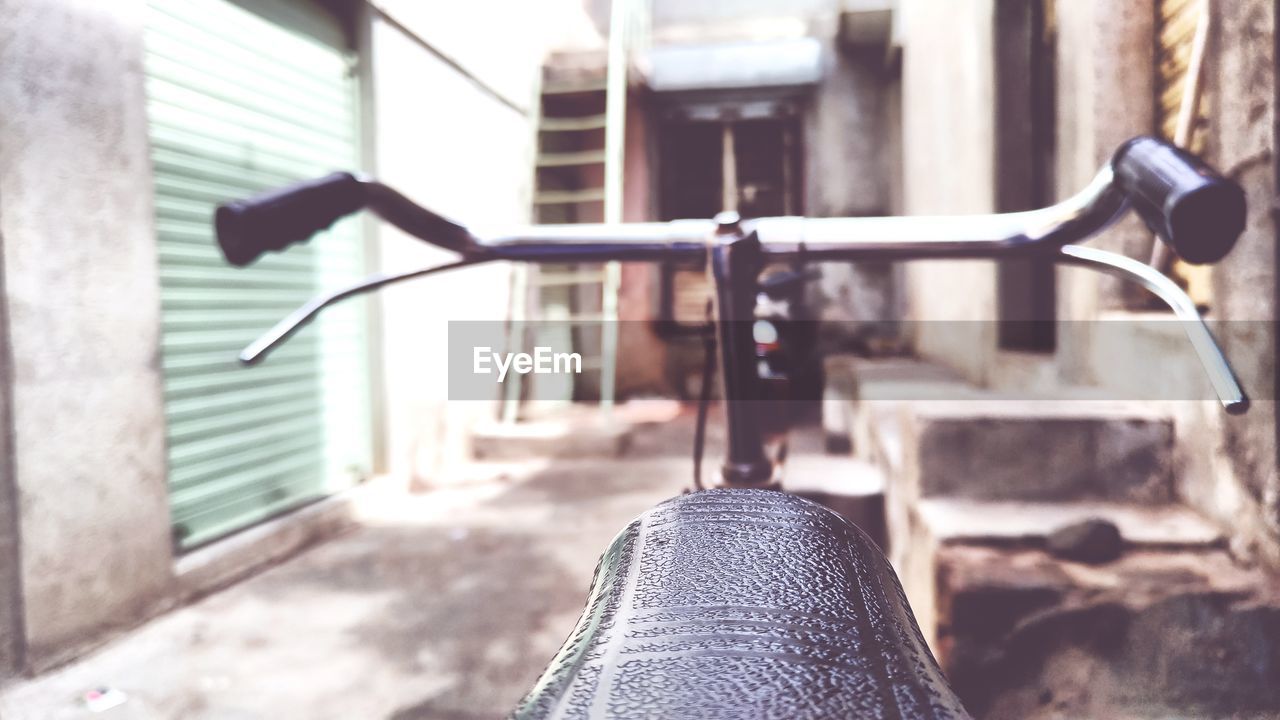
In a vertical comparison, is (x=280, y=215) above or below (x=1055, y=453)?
above

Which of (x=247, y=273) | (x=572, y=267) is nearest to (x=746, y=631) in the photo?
(x=247, y=273)

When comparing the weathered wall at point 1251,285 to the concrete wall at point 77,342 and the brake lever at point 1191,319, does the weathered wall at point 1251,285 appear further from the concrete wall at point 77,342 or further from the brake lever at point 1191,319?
the concrete wall at point 77,342

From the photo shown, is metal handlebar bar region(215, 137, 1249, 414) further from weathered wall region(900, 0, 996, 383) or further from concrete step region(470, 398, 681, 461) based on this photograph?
concrete step region(470, 398, 681, 461)

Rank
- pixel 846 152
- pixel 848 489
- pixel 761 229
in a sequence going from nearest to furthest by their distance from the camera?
pixel 761 229 < pixel 848 489 < pixel 846 152

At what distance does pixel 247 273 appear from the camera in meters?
3.78

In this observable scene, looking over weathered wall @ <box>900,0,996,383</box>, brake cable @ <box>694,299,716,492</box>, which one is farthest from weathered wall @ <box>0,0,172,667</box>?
weathered wall @ <box>900,0,996,383</box>

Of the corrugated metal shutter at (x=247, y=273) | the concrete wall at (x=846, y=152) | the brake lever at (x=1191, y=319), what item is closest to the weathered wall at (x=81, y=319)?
the corrugated metal shutter at (x=247, y=273)

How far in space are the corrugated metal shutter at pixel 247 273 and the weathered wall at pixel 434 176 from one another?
0.22 meters

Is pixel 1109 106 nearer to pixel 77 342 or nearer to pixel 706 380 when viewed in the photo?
pixel 706 380

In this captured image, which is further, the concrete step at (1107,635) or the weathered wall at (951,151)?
the weathered wall at (951,151)

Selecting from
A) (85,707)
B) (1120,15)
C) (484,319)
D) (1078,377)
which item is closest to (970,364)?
(1078,377)

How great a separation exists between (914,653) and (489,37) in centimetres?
665

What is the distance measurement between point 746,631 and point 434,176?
5.30 m

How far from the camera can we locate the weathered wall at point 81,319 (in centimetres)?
243
